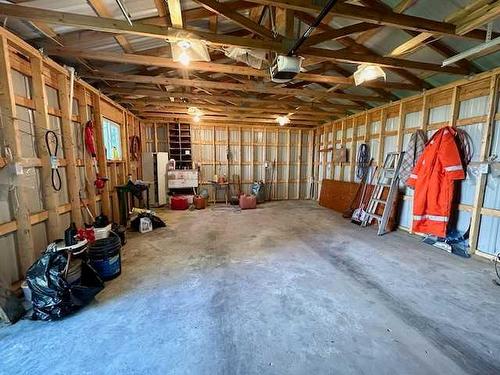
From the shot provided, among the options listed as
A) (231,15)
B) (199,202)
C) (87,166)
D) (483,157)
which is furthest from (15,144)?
(483,157)

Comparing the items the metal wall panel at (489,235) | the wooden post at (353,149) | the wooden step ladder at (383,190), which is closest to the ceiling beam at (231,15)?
the wooden step ladder at (383,190)

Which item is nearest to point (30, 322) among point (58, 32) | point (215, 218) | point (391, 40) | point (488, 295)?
point (58, 32)

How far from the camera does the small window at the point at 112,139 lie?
490cm

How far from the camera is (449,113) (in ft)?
13.6

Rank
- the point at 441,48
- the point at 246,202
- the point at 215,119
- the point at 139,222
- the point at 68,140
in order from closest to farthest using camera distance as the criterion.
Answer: the point at 68,140 → the point at 441,48 → the point at 139,222 → the point at 246,202 → the point at 215,119

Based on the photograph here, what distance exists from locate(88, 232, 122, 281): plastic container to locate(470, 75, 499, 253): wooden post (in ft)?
17.2

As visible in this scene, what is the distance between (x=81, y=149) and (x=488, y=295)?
5.87 meters

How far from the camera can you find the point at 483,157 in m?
3.55

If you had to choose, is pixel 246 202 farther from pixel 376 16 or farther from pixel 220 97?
pixel 376 16

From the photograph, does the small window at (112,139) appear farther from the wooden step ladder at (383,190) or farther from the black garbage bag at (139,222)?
the wooden step ladder at (383,190)

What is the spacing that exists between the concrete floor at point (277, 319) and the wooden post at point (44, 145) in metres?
1.05

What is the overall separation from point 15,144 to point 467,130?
6.26m

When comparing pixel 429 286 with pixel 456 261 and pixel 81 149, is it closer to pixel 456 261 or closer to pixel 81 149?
pixel 456 261

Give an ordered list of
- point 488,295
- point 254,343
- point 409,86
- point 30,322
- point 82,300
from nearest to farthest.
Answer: point 254,343
point 30,322
point 82,300
point 488,295
point 409,86
